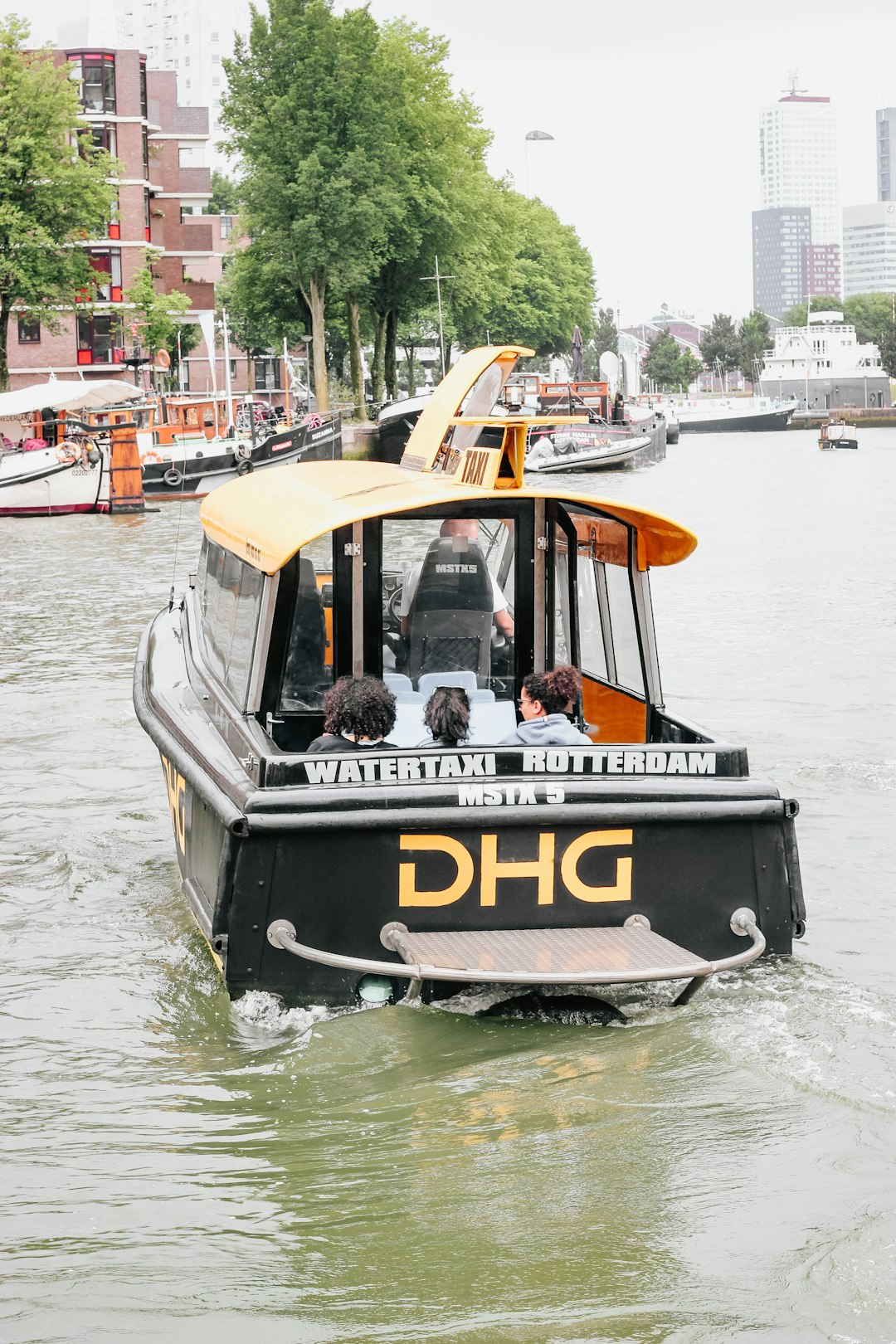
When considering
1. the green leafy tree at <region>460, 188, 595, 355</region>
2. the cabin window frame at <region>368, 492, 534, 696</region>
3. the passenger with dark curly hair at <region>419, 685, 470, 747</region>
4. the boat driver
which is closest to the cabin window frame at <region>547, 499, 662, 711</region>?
the cabin window frame at <region>368, 492, 534, 696</region>

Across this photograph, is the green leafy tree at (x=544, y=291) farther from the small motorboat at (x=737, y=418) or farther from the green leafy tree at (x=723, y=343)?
the green leafy tree at (x=723, y=343)

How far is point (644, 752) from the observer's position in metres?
6.85

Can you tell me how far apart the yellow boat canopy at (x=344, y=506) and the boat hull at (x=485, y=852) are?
1.09 meters

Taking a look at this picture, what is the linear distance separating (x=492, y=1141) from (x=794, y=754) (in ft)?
25.4

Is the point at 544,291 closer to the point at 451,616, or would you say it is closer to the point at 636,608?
the point at 636,608

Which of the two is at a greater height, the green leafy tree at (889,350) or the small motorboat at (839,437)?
the green leafy tree at (889,350)

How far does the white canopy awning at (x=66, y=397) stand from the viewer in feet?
144

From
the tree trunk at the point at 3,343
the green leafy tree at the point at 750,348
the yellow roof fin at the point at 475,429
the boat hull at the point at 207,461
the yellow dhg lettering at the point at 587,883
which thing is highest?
the green leafy tree at the point at 750,348

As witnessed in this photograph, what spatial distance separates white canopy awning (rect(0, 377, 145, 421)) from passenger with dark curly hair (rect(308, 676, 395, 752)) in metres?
38.1

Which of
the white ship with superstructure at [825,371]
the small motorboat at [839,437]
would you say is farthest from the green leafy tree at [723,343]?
the small motorboat at [839,437]

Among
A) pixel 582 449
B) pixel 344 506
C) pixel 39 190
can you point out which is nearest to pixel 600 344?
pixel 582 449

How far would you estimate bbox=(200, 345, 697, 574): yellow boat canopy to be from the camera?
289 inches

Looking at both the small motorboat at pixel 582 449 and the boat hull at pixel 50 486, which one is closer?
the boat hull at pixel 50 486

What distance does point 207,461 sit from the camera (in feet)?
143
